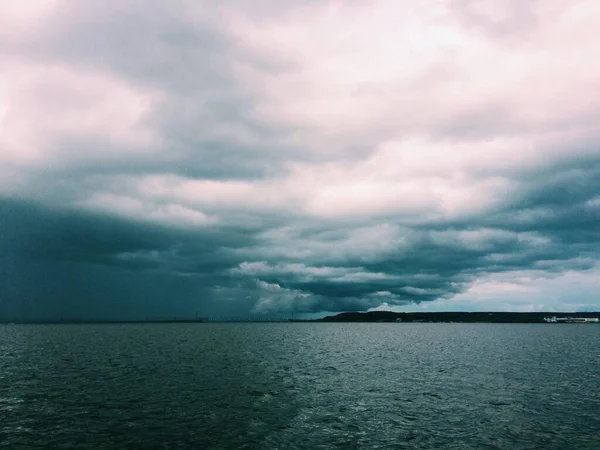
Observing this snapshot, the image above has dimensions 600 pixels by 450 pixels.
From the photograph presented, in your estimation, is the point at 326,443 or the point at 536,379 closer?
the point at 326,443

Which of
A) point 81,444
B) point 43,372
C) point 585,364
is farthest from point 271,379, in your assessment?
point 585,364

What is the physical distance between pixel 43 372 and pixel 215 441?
61467 millimetres

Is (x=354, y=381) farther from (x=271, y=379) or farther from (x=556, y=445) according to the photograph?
(x=556, y=445)

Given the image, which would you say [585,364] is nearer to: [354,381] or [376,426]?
[354,381]

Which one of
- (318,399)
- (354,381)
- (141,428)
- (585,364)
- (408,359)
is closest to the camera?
(141,428)

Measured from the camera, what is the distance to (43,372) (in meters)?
83.1

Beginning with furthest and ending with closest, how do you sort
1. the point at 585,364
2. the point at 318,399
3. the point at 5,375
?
the point at 585,364 → the point at 5,375 → the point at 318,399

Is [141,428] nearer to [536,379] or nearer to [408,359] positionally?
[536,379]

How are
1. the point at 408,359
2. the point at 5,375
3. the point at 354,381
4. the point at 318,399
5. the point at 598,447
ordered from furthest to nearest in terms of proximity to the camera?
the point at 408,359, the point at 5,375, the point at 354,381, the point at 318,399, the point at 598,447

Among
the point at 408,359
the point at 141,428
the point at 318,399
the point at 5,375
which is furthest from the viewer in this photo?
the point at 408,359

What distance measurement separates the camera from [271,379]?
74688 mm

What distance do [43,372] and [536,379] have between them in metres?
93.5

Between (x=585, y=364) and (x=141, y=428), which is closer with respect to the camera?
(x=141, y=428)

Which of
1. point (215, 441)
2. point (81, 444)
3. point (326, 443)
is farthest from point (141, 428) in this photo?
point (326, 443)
